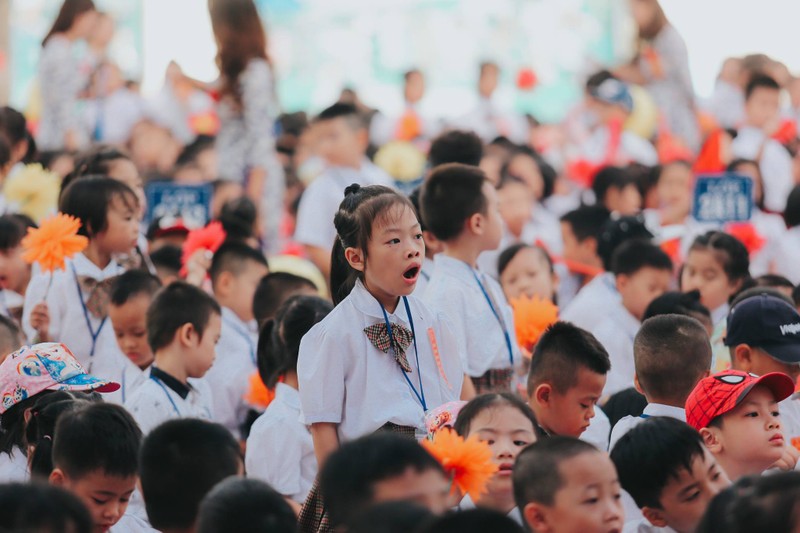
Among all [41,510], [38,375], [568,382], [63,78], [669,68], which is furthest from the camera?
[669,68]

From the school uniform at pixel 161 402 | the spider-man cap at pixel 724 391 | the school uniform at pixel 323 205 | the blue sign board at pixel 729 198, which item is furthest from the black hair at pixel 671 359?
the blue sign board at pixel 729 198

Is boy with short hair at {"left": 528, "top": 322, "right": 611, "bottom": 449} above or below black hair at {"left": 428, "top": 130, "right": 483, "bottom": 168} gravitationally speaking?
below

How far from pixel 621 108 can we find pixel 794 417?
806 centimetres

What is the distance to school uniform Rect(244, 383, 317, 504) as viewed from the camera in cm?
474

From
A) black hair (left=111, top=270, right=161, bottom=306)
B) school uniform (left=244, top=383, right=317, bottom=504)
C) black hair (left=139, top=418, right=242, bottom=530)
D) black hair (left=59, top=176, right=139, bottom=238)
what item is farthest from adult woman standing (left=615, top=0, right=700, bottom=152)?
black hair (left=139, top=418, right=242, bottom=530)

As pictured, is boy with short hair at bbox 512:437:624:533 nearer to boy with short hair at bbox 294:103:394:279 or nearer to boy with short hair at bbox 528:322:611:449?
boy with short hair at bbox 528:322:611:449

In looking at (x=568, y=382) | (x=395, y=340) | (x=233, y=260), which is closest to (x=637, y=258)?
(x=233, y=260)

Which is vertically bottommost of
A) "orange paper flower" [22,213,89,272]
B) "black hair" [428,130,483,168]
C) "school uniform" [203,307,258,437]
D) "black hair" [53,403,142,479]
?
"school uniform" [203,307,258,437]

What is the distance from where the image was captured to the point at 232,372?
6.06 metres

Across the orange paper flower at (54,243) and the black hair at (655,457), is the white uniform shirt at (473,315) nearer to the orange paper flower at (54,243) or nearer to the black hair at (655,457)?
the orange paper flower at (54,243)

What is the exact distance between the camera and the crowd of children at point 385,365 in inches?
126

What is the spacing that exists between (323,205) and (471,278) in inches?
111

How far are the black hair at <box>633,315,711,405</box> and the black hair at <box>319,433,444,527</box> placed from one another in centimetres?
174

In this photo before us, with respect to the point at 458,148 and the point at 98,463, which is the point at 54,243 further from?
the point at 458,148
